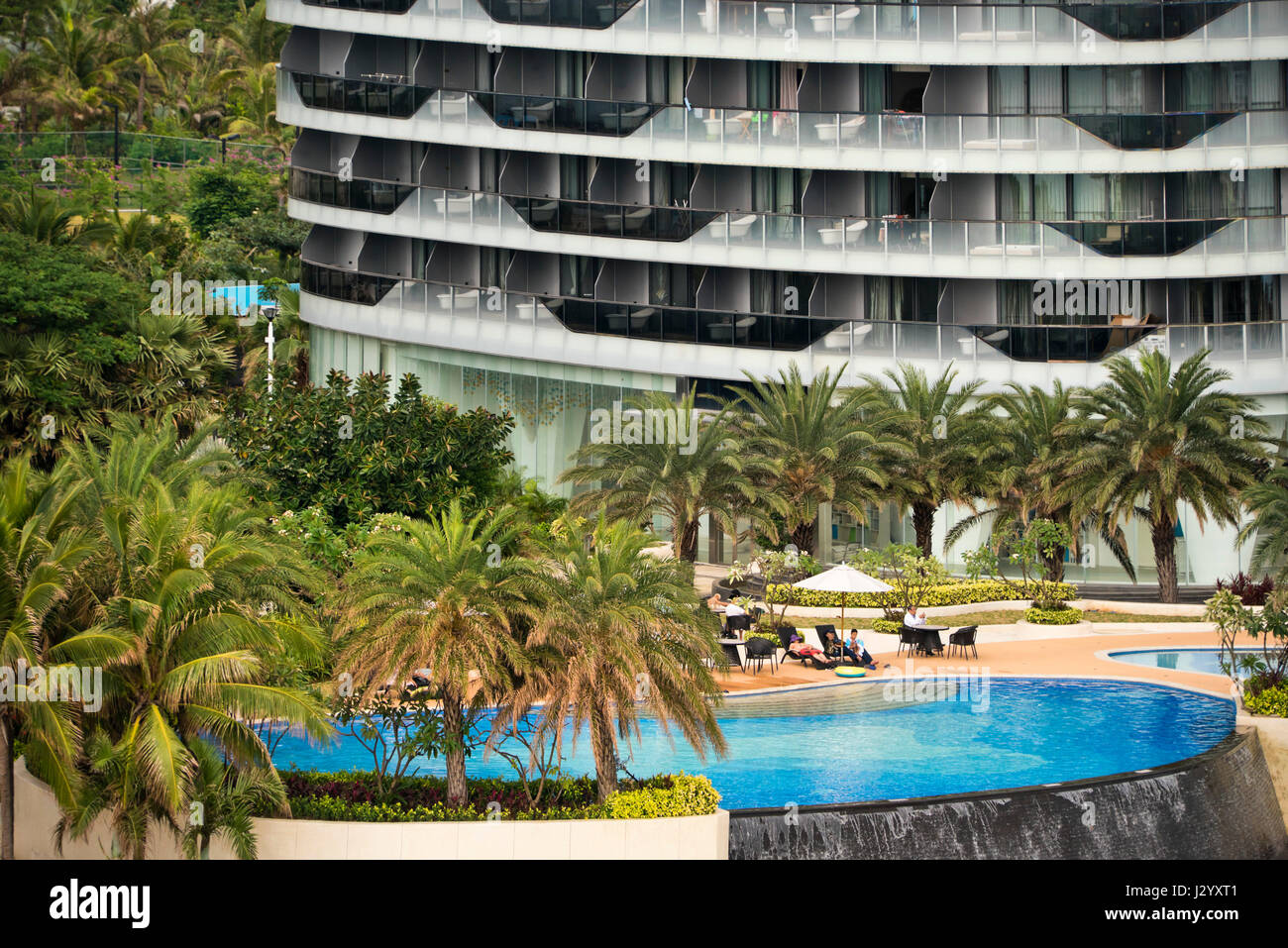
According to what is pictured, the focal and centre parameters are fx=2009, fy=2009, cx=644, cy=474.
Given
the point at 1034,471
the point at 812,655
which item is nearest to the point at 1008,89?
the point at 1034,471

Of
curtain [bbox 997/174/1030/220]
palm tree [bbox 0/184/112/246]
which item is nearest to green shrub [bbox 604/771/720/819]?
curtain [bbox 997/174/1030/220]

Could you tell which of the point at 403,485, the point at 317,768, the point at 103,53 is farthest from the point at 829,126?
the point at 103,53

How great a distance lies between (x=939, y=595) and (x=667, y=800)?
59.9ft

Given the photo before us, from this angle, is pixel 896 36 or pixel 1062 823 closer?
pixel 1062 823

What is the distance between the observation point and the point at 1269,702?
117 feet

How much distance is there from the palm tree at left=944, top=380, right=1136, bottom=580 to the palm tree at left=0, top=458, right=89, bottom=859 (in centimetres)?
2473

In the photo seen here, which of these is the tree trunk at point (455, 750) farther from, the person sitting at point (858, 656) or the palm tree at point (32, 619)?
the person sitting at point (858, 656)

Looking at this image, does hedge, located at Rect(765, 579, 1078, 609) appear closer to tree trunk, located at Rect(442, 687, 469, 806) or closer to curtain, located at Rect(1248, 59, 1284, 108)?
curtain, located at Rect(1248, 59, 1284, 108)

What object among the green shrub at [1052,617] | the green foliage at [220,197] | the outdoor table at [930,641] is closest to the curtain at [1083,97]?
the green shrub at [1052,617]

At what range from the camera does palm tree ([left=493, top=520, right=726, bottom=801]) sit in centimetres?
2836

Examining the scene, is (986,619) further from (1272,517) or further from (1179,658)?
(1272,517)

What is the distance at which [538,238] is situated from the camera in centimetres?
5428

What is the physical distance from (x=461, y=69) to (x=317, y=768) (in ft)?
Answer: 88.3

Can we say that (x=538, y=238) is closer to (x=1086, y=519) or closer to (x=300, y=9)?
(x=300, y=9)
